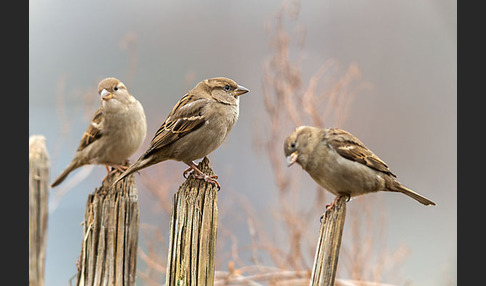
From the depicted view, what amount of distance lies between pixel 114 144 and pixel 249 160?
197 cm

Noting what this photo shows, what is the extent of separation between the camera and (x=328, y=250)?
234cm

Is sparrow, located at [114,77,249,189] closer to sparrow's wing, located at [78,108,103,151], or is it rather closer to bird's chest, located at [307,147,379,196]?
bird's chest, located at [307,147,379,196]

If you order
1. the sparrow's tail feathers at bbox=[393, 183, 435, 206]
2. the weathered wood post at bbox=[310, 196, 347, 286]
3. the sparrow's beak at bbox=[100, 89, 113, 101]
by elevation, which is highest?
the sparrow's beak at bbox=[100, 89, 113, 101]

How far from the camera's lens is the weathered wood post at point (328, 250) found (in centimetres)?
230

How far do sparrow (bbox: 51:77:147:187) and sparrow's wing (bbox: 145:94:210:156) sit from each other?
816mm

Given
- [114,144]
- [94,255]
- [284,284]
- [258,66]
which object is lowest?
[284,284]

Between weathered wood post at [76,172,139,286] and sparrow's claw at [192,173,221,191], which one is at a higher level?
sparrow's claw at [192,173,221,191]

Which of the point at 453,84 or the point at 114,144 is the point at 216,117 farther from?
the point at 453,84

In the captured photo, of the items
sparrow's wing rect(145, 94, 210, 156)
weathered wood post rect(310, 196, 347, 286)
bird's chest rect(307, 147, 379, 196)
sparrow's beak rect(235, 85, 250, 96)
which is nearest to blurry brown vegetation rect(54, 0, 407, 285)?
bird's chest rect(307, 147, 379, 196)

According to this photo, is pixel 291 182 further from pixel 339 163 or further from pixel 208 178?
pixel 208 178

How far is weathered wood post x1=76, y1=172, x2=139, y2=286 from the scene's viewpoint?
8.20 feet

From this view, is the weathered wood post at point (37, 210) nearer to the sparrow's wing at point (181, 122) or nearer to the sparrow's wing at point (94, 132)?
the sparrow's wing at point (181, 122)

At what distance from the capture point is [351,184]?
294 cm

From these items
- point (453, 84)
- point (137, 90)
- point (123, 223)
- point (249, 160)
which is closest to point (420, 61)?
point (453, 84)
